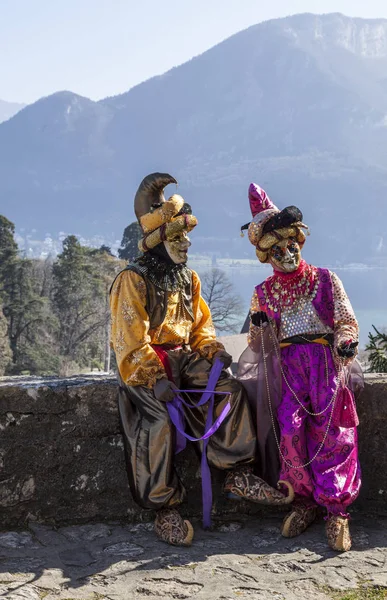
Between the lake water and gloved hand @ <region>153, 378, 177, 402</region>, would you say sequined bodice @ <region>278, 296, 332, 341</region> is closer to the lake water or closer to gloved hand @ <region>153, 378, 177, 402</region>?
gloved hand @ <region>153, 378, 177, 402</region>

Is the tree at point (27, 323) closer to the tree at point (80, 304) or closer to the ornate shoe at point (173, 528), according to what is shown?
the tree at point (80, 304)

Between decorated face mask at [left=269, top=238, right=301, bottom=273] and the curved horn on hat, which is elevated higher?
the curved horn on hat

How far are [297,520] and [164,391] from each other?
100 cm

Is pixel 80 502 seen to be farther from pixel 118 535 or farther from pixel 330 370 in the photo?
pixel 330 370

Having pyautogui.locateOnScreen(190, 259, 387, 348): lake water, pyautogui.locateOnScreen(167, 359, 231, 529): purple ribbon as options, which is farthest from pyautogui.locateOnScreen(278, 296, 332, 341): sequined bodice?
pyautogui.locateOnScreen(190, 259, 387, 348): lake water

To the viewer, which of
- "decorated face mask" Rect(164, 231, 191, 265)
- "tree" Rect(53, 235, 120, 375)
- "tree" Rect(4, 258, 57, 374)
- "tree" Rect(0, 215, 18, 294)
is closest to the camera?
"decorated face mask" Rect(164, 231, 191, 265)

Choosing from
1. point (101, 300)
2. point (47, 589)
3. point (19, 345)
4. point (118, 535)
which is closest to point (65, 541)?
point (118, 535)

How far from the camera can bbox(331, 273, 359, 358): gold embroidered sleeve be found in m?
3.98

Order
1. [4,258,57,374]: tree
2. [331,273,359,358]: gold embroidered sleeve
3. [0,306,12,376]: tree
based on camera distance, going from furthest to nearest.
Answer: [4,258,57,374]: tree → [0,306,12,376]: tree → [331,273,359,358]: gold embroidered sleeve

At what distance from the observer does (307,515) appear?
397cm

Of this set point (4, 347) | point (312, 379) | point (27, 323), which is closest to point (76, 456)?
point (312, 379)

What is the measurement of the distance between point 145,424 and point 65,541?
2.44 ft

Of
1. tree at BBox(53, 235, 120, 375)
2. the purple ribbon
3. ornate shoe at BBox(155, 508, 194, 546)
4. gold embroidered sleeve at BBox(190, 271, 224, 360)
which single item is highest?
tree at BBox(53, 235, 120, 375)

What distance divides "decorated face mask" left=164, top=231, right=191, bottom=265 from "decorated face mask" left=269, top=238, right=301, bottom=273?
1.69 ft
